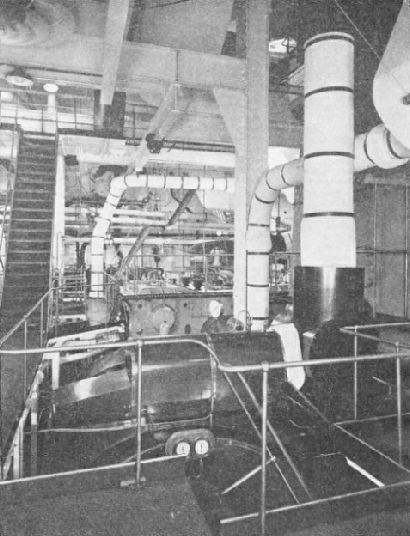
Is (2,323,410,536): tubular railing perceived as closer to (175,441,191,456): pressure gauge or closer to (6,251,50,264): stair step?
(175,441,191,456): pressure gauge

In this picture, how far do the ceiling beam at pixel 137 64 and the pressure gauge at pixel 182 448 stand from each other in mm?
5261

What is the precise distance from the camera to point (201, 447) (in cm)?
340

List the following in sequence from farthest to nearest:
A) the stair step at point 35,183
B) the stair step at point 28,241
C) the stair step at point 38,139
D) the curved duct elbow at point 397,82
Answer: the stair step at point 38,139 → the stair step at point 35,183 → the stair step at point 28,241 → the curved duct elbow at point 397,82

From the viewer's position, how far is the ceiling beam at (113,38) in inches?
182

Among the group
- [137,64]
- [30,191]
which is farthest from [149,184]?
[137,64]

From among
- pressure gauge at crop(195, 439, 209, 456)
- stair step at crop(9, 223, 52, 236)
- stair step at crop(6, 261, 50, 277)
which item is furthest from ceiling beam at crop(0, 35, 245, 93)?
pressure gauge at crop(195, 439, 209, 456)

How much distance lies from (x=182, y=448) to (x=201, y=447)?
0.58 ft

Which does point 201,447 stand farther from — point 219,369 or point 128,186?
point 128,186

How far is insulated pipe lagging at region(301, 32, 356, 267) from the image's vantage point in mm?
4711

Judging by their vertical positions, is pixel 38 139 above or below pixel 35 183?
above

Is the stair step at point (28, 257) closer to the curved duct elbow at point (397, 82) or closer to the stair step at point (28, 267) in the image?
the stair step at point (28, 267)

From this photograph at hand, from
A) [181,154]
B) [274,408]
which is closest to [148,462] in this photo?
[274,408]

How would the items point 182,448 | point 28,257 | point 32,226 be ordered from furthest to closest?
point 32,226 < point 28,257 < point 182,448

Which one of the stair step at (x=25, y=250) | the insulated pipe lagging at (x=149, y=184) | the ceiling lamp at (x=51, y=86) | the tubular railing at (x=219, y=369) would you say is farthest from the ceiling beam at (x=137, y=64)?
the insulated pipe lagging at (x=149, y=184)
